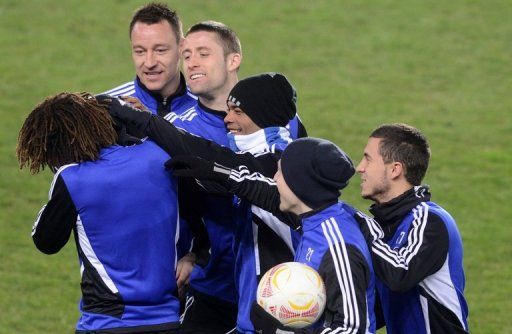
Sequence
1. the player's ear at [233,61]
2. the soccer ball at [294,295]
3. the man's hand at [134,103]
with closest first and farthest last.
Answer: the soccer ball at [294,295] → the man's hand at [134,103] → the player's ear at [233,61]

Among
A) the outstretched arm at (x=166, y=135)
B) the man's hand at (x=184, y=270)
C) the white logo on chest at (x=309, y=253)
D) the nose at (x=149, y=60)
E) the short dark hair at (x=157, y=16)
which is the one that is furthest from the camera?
the short dark hair at (x=157, y=16)

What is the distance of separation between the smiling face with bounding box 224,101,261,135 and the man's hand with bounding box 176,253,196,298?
33.8 inches

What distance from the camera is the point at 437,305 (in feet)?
20.5

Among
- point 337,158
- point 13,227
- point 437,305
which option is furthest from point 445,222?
point 13,227

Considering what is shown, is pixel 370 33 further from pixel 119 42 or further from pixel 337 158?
pixel 337 158

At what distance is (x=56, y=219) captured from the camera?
583 cm

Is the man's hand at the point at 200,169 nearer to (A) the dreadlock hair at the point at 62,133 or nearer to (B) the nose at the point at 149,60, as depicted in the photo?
(A) the dreadlock hair at the point at 62,133

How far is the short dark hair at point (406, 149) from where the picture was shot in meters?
6.37

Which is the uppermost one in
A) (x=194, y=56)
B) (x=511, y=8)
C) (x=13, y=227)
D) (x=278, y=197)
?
(x=194, y=56)

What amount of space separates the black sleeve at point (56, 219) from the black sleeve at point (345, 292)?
1345mm

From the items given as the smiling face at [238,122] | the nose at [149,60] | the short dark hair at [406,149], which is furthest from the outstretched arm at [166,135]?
the nose at [149,60]

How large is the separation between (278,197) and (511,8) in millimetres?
13226

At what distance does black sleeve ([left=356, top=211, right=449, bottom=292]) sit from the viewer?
19.3 feet

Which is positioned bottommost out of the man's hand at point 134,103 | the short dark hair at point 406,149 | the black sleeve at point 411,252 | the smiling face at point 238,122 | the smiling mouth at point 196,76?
the black sleeve at point 411,252
